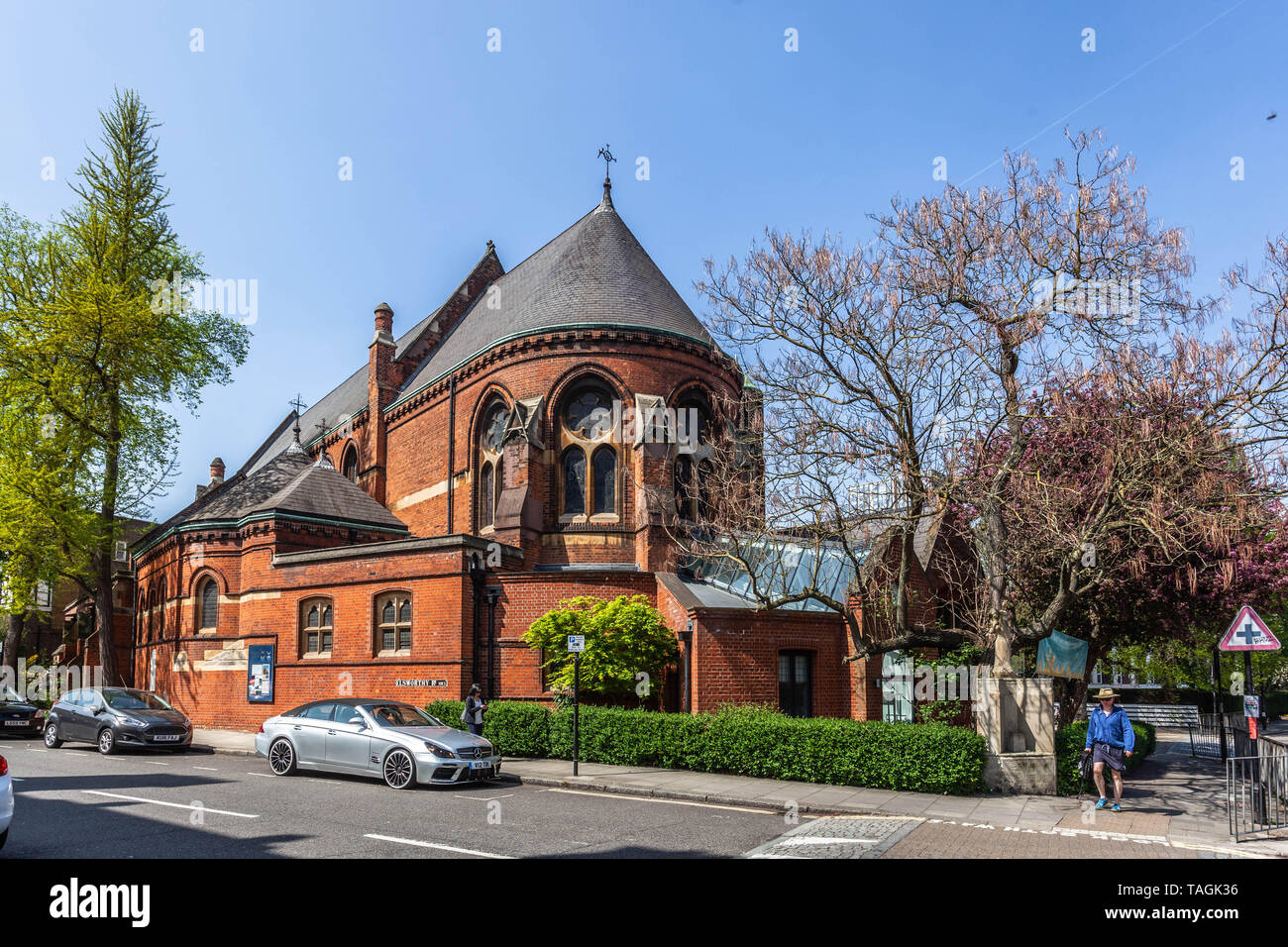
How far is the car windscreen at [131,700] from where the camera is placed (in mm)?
19797

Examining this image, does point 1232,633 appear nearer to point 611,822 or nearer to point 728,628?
point 611,822

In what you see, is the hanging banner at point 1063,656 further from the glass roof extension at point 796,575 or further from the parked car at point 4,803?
the parked car at point 4,803

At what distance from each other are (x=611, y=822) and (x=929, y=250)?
32.7 ft

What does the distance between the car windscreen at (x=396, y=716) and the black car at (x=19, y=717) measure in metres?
15.9

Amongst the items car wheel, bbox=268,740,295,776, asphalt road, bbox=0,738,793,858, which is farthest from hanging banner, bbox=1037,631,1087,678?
car wheel, bbox=268,740,295,776

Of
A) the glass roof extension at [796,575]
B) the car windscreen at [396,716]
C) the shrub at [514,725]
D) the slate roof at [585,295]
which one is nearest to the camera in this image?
the car windscreen at [396,716]

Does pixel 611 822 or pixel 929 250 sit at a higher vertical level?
pixel 929 250

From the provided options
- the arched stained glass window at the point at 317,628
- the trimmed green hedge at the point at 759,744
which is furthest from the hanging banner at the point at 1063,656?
the arched stained glass window at the point at 317,628

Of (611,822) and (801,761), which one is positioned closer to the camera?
(611,822)

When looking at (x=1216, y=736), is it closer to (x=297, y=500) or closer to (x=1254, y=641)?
(x=1254, y=641)

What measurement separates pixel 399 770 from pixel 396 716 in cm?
119
